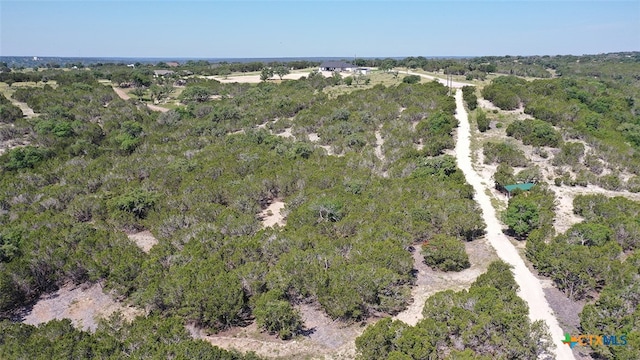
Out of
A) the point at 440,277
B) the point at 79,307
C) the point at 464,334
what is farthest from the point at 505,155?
the point at 79,307

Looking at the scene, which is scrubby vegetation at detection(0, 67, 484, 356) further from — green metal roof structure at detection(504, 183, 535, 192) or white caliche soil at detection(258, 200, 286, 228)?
green metal roof structure at detection(504, 183, 535, 192)

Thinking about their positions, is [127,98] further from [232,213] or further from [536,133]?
[536,133]

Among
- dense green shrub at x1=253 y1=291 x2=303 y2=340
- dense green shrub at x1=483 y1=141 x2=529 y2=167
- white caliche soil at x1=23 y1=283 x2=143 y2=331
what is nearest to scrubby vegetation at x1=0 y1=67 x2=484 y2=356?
dense green shrub at x1=253 y1=291 x2=303 y2=340

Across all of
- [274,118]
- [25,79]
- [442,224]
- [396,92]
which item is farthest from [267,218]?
[25,79]

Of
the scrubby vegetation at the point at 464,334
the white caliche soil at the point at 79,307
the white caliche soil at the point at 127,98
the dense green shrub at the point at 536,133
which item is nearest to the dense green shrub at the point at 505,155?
the dense green shrub at the point at 536,133

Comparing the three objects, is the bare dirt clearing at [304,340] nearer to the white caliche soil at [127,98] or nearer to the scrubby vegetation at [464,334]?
the scrubby vegetation at [464,334]

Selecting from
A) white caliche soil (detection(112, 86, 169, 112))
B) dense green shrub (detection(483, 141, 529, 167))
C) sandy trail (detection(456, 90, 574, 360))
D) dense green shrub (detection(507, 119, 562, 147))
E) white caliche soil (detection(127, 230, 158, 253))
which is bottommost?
white caliche soil (detection(127, 230, 158, 253))

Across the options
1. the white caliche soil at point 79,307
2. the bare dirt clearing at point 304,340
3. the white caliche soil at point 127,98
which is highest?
the white caliche soil at point 127,98
